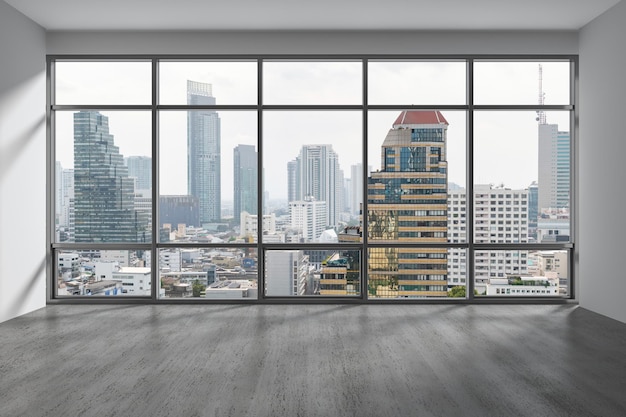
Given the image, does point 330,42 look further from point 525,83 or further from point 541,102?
point 541,102

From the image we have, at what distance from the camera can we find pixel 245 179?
6902 mm

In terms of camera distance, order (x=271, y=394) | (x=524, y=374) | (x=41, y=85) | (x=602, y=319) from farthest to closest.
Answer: (x=41, y=85)
(x=602, y=319)
(x=524, y=374)
(x=271, y=394)

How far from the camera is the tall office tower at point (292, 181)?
6910mm

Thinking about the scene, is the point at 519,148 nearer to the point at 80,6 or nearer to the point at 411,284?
the point at 411,284

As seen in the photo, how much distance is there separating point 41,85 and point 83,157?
1014 mm

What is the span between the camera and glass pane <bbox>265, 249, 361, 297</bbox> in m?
6.84

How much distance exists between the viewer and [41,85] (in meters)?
6.62

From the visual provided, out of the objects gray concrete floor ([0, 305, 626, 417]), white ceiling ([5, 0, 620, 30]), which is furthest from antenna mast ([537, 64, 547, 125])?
gray concrete floor ([0, 305, 626, 417])

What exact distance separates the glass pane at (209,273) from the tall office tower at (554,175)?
3.90 metres

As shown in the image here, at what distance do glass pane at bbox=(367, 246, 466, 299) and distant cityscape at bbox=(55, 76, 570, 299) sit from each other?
0.04 ft

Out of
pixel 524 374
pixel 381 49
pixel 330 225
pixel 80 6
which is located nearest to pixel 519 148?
pixel 381 49

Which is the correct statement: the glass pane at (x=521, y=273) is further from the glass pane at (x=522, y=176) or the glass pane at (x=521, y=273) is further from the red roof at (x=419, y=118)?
the red roof at (x=419, y=118)

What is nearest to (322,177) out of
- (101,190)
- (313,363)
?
(101,190)

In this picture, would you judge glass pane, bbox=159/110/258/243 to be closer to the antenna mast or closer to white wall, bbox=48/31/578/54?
white wall, bbox=48/31/578/54
